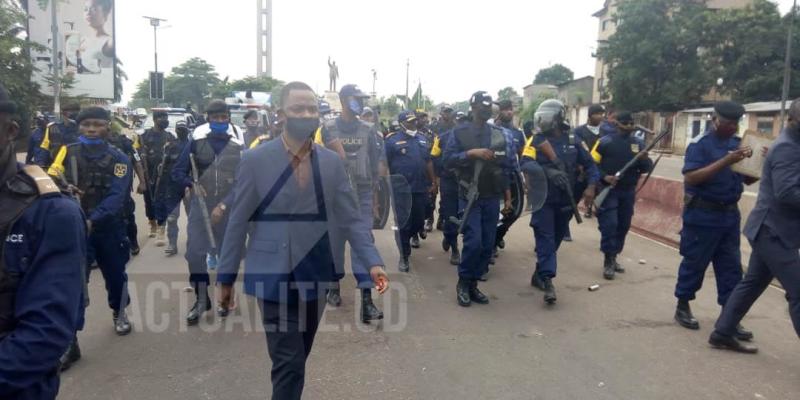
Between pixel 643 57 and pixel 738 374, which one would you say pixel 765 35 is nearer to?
pixel 643 57

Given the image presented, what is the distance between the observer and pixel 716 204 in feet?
15.3

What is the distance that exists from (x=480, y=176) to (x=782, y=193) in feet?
7.67

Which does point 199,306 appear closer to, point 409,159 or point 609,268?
point 409,159

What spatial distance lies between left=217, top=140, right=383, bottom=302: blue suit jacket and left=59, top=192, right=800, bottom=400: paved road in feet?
3.42

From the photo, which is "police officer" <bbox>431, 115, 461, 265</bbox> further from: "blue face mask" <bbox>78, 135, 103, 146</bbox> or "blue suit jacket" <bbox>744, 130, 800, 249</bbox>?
"blue face mask" <bbox>78, 135, 103, 146</bbox>

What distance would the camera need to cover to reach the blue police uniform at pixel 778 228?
3746mm

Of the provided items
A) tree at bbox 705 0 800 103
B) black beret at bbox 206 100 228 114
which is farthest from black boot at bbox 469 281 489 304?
tree at bbox 705 0 800 103

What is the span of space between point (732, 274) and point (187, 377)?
4.09 metres

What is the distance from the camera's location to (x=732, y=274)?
470 centimetres

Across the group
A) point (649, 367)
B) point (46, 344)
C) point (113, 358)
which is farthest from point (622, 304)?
point (46, 344)

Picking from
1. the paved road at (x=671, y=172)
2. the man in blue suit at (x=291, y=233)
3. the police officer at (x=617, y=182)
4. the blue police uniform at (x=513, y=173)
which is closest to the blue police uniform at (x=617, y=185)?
the police officer at (x=617, y=182)

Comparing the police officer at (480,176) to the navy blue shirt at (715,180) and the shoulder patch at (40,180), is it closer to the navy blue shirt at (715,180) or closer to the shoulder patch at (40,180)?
the navy blue shirt at (715,180)

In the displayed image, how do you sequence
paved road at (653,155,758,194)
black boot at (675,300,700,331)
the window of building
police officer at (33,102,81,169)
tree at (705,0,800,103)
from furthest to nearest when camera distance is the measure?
tree at (705,0,800,103)
the window of building
paved road at (653,155,758,194)
police officer at (33,102,81,169)
black boot at (675,300,700,331)

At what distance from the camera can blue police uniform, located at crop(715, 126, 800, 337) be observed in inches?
147
